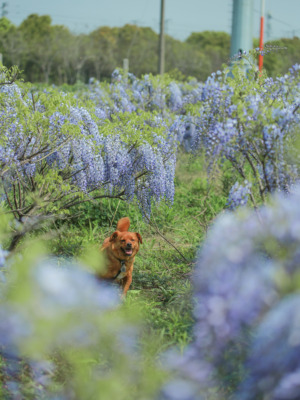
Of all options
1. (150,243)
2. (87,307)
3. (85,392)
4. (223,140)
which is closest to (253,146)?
(223,140)

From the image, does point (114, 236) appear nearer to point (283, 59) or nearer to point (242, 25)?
point (242, 25)

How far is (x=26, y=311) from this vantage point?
81.6 inches

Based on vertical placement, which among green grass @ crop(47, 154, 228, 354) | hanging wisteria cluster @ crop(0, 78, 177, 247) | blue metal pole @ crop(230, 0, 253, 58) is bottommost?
green grass @ crop(47, 154, 228, 354)

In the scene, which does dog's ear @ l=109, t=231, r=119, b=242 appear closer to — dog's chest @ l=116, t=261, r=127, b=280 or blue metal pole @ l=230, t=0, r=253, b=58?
dog's chest @ l=116, t=261, r=127, b=280

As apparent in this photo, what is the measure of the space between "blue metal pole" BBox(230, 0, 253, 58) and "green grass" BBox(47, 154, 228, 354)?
5.37 metres

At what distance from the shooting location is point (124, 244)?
4242mm

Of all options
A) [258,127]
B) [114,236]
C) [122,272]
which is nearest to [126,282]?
[122,272]

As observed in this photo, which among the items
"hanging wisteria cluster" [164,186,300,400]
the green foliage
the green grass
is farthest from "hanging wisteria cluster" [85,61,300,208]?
the green foliage

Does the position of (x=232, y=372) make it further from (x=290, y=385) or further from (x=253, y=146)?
(x=253, y=146)

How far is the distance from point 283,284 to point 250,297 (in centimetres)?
15

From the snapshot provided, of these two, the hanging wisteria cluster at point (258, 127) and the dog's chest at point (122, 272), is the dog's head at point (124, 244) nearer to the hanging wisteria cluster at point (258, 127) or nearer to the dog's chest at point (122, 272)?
the dog's chest at point (122, 272)

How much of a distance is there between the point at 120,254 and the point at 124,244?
0.45 ft

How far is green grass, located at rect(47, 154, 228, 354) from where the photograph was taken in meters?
3.77

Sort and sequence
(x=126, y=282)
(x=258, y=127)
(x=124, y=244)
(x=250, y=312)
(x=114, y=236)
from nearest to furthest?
(x=250, y=312), (x=258, y=127), (x=124, y=244), (x=114, y=236), (x=126, y=282)
